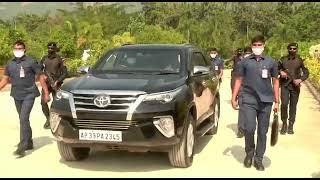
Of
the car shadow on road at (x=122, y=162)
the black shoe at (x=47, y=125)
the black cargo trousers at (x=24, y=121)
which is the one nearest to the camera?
the car shadow on road at (x=122, y=162)

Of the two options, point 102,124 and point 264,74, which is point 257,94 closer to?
point 264,74

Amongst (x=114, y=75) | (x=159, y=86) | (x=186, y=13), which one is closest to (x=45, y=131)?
(x=114, y=75)

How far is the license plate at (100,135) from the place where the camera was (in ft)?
22.1

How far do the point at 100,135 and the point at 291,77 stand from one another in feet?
14.8

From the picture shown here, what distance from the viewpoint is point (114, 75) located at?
7742mm

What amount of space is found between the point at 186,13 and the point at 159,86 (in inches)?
2779

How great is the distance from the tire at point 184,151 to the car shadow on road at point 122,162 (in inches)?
8.8

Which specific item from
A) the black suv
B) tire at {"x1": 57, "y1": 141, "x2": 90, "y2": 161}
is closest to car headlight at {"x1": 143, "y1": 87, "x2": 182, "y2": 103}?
the black suv

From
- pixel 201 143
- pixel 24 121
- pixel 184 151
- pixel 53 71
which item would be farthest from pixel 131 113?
pixel 53 71

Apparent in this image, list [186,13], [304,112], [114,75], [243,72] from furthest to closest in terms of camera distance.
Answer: [186,13], [304,112], [114,75], [243,72]

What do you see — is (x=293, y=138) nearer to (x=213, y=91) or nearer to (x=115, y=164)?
(x=213, y=91)

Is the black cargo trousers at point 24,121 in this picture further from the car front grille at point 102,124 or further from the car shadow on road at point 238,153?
the car shadow on road at point 238,153

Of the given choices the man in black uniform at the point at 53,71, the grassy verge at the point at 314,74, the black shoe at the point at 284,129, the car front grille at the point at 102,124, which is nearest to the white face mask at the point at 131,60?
the car front grille at the point at 102,124

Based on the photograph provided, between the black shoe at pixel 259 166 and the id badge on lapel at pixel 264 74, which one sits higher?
the id badge on lapel at pixel 264 74
